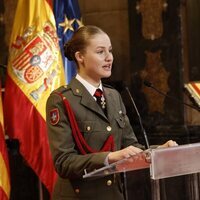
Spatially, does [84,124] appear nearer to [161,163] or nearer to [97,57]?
[97,57]

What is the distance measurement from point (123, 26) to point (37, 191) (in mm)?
1598

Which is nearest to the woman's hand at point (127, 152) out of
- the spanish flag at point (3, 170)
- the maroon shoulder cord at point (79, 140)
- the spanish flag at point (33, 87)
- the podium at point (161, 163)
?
the podium at point (161, 163)

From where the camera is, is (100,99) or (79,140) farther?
(100,99)

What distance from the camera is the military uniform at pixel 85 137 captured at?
1829mm

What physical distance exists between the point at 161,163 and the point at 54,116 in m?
0.57

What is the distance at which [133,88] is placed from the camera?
427 centimetres

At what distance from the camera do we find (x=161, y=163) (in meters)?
1.47

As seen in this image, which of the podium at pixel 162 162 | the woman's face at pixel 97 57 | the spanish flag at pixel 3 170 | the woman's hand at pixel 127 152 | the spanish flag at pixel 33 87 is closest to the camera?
the podium at pixel 162 162

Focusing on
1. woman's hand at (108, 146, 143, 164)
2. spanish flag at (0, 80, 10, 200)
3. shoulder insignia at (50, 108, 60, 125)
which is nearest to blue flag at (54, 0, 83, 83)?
spanish flag at (0, 80, 10, 200)

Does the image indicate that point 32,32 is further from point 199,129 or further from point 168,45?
point 199,129

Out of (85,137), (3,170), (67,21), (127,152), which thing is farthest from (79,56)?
(67,21)

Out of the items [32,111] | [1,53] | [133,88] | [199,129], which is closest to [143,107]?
[133,88]

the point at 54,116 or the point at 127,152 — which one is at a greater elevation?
the point at 54,116

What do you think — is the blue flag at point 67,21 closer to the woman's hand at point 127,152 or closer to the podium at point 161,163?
the woman's hand at point 127,152
